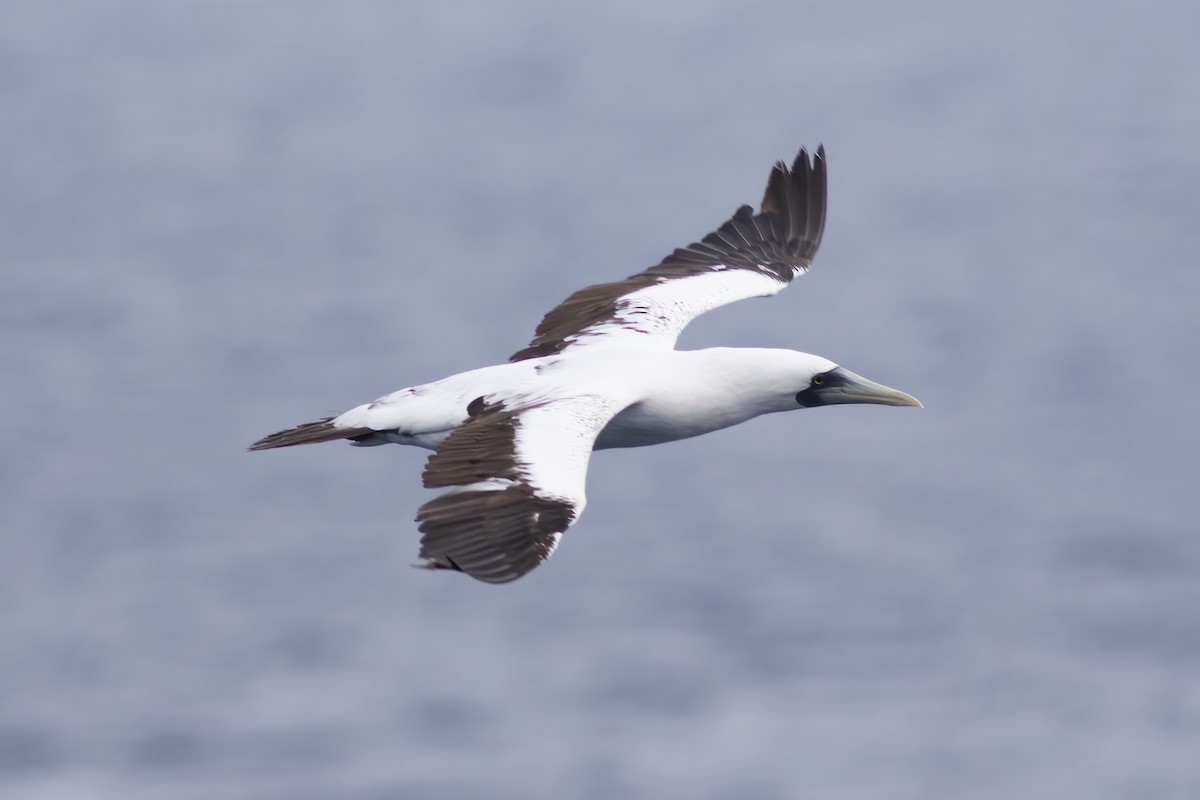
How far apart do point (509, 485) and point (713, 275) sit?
21.7 feet

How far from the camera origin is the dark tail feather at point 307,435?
54.0ft

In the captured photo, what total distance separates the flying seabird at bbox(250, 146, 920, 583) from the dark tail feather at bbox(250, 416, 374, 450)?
20 mm

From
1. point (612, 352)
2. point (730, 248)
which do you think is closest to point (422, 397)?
point (612, 352)

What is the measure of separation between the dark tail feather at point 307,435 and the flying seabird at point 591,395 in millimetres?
20

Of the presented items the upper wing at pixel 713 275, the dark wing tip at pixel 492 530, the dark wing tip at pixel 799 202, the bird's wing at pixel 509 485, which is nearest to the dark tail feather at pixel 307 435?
the bird's wing at pixel 509 485

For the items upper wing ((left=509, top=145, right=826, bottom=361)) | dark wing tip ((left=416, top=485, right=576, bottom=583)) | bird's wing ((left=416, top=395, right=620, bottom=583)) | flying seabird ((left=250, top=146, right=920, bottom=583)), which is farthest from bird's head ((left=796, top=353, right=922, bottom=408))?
dark wing tip ((left=416, top=485, right=576, bottom=583))

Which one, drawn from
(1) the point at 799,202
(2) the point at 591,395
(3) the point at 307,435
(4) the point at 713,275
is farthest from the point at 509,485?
(1) the point at 799,202

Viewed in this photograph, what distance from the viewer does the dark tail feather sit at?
1645cm

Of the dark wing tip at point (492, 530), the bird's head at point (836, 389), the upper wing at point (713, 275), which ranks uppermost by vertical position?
the upper wing at point (713, 275)

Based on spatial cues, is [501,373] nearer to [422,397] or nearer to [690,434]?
[422,397]

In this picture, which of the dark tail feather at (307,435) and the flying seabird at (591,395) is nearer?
the flying seabird at (591,395)

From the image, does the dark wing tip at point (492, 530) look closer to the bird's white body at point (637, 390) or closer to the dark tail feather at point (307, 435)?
the bird's white body at point (637, 390)

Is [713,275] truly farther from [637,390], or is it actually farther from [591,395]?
[591,395]

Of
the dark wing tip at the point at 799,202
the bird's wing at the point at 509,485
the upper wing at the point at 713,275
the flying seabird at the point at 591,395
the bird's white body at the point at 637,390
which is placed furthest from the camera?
the dark wing tip at the point at 799,202
